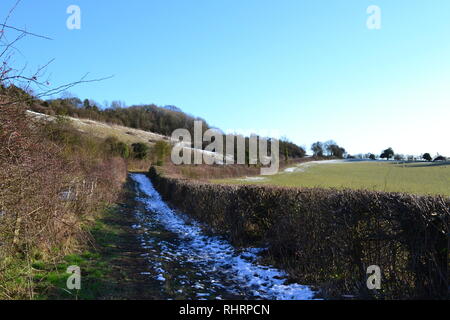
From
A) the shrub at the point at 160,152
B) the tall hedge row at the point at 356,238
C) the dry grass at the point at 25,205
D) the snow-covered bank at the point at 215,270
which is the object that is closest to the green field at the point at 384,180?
the snow-covered bank at the point at 215,270

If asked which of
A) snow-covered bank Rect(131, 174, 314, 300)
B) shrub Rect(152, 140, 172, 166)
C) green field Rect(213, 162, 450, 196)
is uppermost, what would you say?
shrub Rect(152, 140, 172, 166)

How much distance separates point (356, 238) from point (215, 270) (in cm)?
305

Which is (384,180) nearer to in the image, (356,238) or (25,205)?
(356,238)

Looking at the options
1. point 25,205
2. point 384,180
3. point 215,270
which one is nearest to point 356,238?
point 215,270

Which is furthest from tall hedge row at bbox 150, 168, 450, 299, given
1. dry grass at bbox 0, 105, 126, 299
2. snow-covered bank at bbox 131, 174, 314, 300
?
dry grass at bbox 0, 105, 126, 299

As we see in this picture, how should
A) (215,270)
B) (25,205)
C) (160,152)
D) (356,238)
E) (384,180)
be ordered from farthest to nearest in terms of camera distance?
(160,152)
(384,180)
(215,270)
(356,238)
(25,205)

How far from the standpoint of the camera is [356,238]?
490 centimetres

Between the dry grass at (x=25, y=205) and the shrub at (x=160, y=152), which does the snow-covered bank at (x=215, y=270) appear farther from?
the shrub at (x=160, y=152)

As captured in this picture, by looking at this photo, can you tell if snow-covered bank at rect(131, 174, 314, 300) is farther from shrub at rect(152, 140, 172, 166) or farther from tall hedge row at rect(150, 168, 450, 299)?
shrub at rect(152, 140, 172, 166)

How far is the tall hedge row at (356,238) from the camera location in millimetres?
3818

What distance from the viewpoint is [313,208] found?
19.5 ft

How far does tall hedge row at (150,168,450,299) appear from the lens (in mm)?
3818

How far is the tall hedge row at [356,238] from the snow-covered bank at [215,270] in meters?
0.44

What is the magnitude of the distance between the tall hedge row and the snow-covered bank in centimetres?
44
